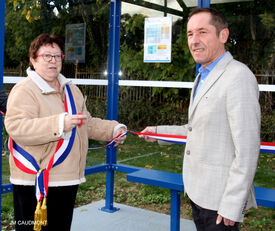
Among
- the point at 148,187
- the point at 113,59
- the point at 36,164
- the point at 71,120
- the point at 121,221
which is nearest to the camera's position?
the point at 71,120

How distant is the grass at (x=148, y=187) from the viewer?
4.43 metres

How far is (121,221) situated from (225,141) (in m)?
2.81

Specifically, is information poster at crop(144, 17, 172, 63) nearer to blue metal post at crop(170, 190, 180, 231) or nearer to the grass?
the grass

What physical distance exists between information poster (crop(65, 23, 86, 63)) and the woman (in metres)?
1.81

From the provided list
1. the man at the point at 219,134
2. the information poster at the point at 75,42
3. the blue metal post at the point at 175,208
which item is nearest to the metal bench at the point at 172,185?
the blue metal post at the point at 175,208

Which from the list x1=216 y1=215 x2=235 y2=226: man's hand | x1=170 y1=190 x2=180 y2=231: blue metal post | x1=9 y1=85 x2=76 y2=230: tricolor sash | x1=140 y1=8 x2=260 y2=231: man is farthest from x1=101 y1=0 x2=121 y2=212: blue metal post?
x1=216 y1=215 x2=235 y2=226: man's hand

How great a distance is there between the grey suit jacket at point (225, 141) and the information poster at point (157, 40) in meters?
2.24

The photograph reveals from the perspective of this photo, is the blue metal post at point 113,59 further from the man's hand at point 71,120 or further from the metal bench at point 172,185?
the man's hand at point 71,120

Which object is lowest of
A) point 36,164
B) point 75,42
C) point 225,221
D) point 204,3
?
point 225,221

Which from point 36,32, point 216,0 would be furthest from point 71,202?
point 216,0

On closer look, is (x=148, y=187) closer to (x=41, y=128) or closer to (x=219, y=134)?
(x=41, y=128)

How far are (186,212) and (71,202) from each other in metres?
2.67

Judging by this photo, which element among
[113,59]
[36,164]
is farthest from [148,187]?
[36,164]

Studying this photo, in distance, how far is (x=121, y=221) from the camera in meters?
4.28
